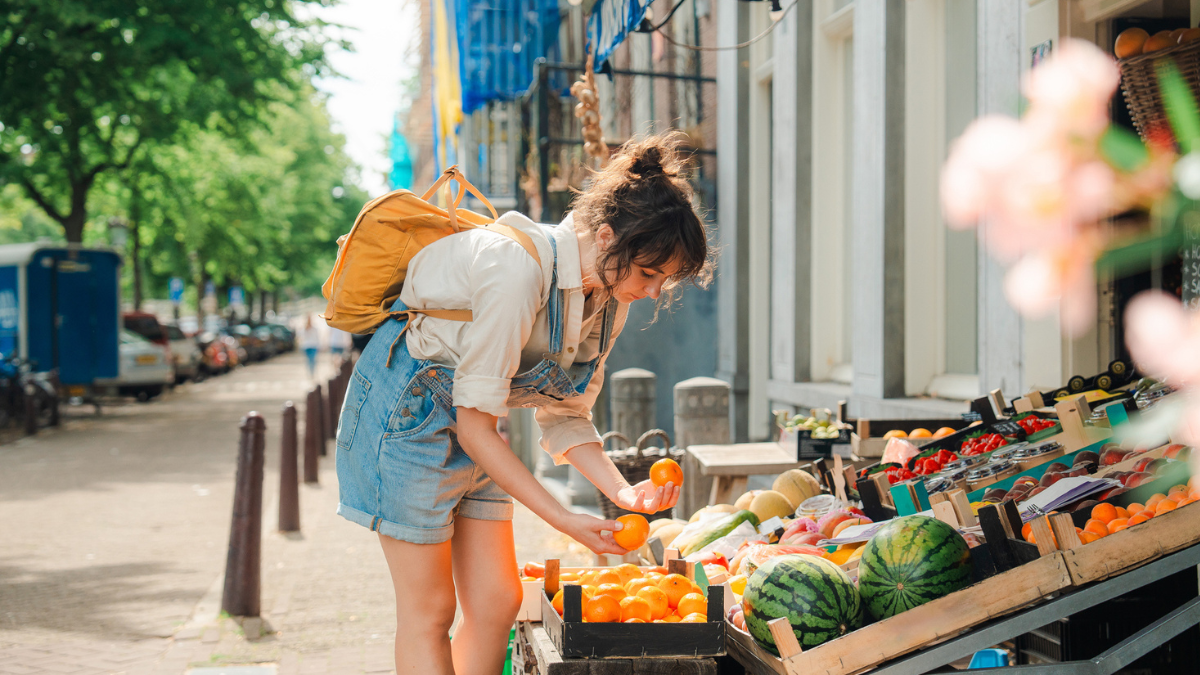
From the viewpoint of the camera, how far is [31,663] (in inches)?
178

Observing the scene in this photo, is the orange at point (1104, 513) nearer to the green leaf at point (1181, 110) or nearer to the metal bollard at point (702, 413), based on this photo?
the green leaf at point (1181, 110)

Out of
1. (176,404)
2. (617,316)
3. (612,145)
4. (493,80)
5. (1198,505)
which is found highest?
(493,80)

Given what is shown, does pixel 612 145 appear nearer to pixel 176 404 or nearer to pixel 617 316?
pixel 617 316

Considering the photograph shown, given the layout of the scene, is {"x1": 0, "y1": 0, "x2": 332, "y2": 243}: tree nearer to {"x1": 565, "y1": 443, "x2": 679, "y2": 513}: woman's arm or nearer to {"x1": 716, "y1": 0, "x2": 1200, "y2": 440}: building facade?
{"x1": 716, "y1": 0, "x2": 1200, "y2": 440}: building facade

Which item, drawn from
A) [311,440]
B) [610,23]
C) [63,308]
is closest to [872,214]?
[610,23]

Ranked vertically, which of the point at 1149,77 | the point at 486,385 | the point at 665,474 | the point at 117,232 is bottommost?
the point at 665,474

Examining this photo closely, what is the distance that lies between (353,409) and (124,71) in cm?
1646

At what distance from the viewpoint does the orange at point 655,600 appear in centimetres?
256

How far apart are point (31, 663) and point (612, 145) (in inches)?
319

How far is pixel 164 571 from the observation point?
652 cm

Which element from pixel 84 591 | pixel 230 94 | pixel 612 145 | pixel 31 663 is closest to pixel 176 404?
pixel 230 94

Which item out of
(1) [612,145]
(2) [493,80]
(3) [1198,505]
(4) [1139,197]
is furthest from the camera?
(2) [493,80]

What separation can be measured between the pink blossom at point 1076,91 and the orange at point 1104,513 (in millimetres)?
2367

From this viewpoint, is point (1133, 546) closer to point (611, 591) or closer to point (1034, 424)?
point (611, 591)
